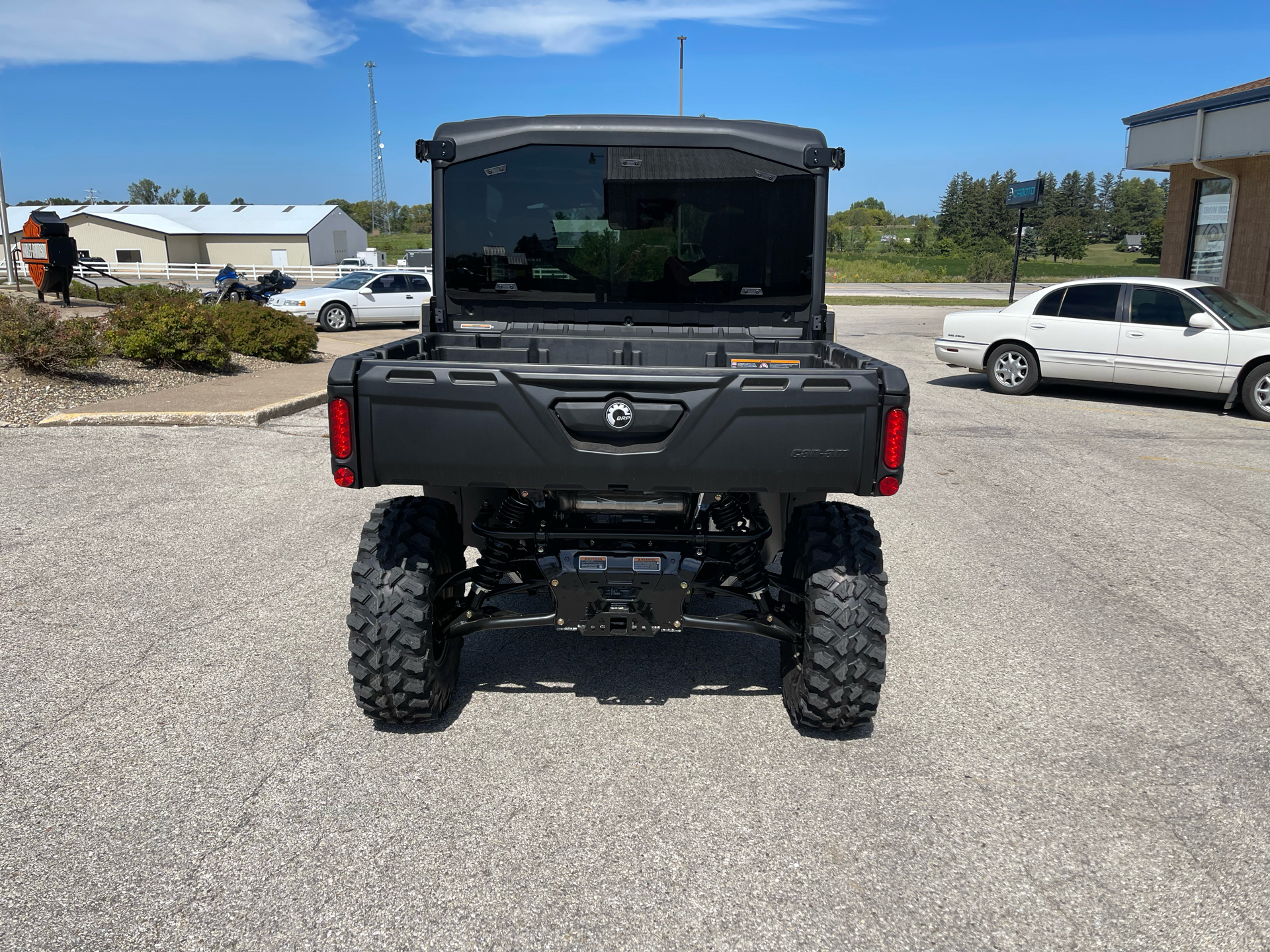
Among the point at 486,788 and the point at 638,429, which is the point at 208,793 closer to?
the point at 486,788

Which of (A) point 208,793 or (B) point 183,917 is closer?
(B) point 183,917

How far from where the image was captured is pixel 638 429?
3525 millimetres

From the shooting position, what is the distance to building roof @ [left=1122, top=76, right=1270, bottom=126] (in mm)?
16562

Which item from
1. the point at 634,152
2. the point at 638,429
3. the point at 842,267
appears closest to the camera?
the point at 638,429

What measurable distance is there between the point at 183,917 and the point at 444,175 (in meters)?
3.53

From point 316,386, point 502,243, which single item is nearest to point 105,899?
point 502,243

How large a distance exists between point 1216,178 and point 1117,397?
28.0 ft

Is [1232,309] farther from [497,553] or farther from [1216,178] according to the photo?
[497,553]

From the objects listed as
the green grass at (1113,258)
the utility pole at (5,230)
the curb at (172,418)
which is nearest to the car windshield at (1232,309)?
the curb at (172,418)

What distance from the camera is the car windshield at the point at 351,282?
905 inches

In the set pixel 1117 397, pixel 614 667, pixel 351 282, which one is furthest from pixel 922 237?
pixel 614 667

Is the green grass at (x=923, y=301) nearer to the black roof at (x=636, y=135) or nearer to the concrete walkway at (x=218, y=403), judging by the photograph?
the concrete walkway at (x=218, y=403)

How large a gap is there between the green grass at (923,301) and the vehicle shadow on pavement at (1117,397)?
20.1 meters

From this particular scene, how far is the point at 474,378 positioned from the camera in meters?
3.45
